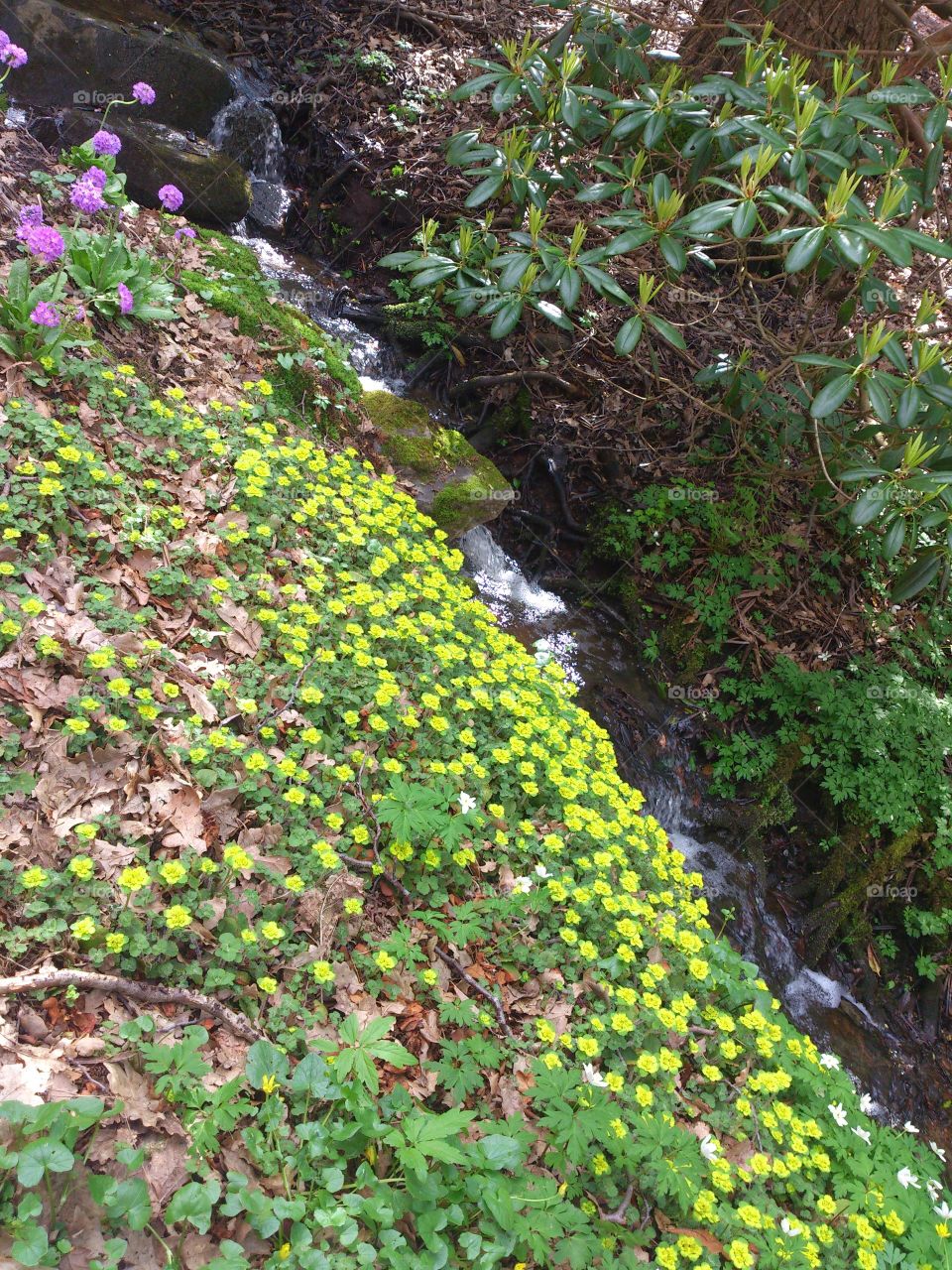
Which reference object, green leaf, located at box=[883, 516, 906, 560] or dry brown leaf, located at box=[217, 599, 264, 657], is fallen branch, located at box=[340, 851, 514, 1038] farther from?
green leaf, located at box=[883, 516, 906, 560]

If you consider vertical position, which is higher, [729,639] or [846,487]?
[846,487]

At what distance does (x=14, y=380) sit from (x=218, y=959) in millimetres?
2655

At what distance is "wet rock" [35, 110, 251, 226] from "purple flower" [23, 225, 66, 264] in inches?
93.4

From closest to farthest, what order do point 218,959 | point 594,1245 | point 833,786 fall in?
point 594,1245, point 218,959, point 833,786

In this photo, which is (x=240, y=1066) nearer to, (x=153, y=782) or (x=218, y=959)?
(x=218, y=959)

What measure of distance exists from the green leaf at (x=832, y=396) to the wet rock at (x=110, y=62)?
5432 mm

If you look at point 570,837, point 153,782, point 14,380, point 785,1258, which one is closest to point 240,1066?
point 153,782

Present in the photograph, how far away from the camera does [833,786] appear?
18.1 ft

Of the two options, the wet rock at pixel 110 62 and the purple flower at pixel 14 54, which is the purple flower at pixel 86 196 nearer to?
the purple flower at pixel 14 54

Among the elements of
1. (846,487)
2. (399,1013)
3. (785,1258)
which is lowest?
(399,1013)

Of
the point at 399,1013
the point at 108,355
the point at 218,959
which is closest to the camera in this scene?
the point at 218,959

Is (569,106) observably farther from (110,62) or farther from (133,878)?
(133,878)

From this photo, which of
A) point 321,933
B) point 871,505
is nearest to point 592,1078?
point 321,933

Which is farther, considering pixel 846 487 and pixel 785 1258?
pixel 846 487
